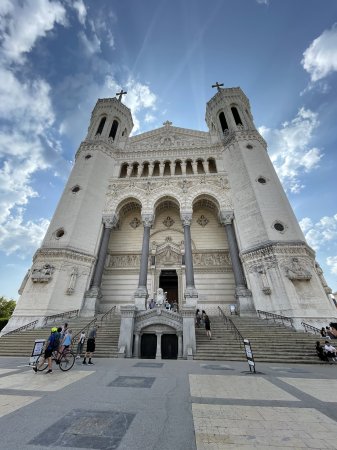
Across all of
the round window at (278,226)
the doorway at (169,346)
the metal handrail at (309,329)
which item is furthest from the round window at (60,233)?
the metal handrail at (309,329)

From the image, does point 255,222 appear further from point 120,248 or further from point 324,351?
point 120,248

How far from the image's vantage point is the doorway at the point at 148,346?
34.5 ft

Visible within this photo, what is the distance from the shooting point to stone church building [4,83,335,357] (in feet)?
42.9

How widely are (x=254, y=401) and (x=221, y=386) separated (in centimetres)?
115

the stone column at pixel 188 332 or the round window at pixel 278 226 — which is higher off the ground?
the round window at pixel 278 226

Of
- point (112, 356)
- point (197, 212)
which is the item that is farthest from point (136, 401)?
point (197, 212)

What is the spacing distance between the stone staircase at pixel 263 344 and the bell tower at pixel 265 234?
6.64 ft

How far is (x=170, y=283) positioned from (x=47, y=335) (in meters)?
10.3

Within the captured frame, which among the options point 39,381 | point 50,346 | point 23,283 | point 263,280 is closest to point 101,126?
point 23,283

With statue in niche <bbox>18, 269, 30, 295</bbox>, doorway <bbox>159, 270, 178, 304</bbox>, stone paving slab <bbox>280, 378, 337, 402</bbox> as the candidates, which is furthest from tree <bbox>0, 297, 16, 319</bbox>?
stone paving slab <bbox>280, 378, 337, 402</bbox>

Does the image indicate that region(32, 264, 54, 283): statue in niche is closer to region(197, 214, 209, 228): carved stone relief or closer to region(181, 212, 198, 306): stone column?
region(181, 212, 198, 306): stone column

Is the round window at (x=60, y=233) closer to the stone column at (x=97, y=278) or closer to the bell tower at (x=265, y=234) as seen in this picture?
the stone column at (x=97, y=278)

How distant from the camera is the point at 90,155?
21.9 meters

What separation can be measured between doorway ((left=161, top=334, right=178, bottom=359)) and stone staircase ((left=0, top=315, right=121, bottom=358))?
2403mm
